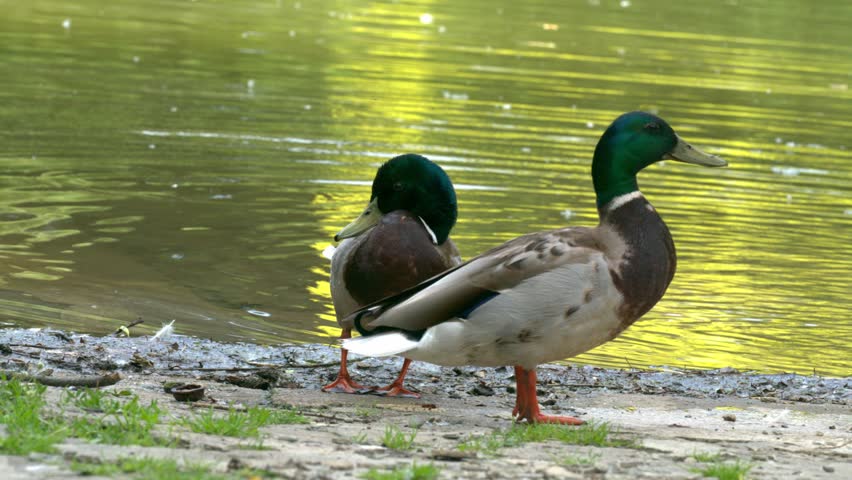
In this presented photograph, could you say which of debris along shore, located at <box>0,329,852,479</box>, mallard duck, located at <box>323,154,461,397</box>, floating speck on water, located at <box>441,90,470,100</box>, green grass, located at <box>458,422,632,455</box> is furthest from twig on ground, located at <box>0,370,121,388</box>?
Result: floating speck on water, located at <box>441,90,470,100</box>

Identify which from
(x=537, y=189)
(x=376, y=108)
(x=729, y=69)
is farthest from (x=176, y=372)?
(x=729, y=69)

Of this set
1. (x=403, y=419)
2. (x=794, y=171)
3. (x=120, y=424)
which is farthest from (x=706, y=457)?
(x=794, y=171)

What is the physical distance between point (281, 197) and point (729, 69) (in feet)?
40.2

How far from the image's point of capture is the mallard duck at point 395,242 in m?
6.07

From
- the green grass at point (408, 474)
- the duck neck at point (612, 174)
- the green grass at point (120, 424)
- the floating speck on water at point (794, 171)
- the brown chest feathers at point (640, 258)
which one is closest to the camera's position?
the green grass at point (408, 474)

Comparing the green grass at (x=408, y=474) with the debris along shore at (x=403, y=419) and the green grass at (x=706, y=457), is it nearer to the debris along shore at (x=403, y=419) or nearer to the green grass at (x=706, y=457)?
the debris along shore at (x=403, y=419)

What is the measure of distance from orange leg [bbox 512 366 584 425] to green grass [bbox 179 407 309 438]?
90cm

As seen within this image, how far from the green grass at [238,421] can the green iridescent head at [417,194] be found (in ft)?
4.75

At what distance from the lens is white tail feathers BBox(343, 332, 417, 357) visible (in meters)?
5.13

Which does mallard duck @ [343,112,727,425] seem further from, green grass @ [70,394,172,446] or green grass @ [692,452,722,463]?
green grass @ [70,394,172,446]

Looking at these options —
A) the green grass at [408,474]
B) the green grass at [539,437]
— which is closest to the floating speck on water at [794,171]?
the green grass at [539,437]

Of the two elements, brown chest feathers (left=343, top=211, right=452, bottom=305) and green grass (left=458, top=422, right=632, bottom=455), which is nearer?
green grass (left=458, top=422, right=632, bottom=455)

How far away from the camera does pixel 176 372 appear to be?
6.25m

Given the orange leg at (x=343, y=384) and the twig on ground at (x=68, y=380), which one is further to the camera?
the orange leg at (x=343, y=384)
